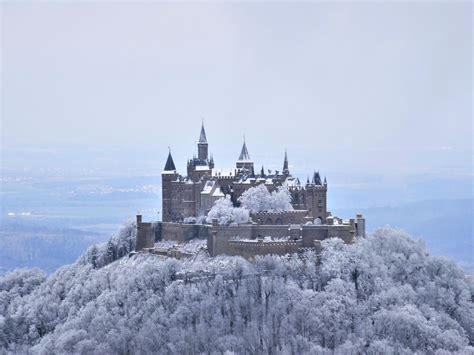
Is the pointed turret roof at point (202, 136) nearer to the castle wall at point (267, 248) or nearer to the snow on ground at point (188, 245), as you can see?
the snow on ground at point (188, 245)

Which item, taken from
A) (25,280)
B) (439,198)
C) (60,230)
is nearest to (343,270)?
(25,280)

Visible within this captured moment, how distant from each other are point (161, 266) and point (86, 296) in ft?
23.7

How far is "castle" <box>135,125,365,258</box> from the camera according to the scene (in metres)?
83.6

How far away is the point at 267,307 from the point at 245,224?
951cm

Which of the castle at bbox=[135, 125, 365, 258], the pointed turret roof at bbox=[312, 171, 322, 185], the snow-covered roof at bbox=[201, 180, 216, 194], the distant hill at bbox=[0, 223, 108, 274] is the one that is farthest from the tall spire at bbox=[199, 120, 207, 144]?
the distant hill at bbox=[0, 223, 108, 274]

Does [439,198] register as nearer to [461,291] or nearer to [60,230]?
[60,230]

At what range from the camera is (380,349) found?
73562 millimetres

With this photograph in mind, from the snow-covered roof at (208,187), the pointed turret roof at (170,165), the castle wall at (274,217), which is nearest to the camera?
the castle wall at (274,217)

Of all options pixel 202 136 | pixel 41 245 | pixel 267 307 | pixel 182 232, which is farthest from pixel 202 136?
A: pixel 41 245

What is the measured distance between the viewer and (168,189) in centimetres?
9288

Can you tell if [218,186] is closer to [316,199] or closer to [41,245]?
[316,199]

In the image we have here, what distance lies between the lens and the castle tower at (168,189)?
92.7m

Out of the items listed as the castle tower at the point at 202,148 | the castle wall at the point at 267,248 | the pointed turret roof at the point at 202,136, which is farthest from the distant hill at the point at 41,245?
the castle wall at the point at 267,248

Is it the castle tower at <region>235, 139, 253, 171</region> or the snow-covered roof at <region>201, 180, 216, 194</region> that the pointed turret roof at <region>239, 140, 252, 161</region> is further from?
the snow-covered roof at <region>201, 180, 216, 194</region>
